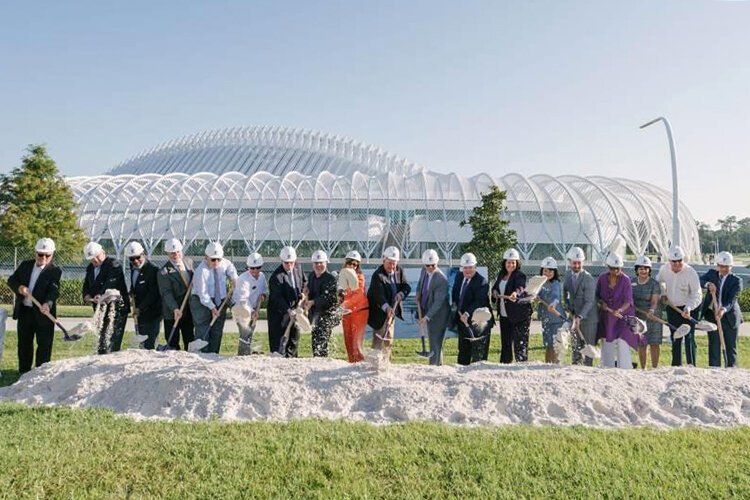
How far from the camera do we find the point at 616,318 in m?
8.47

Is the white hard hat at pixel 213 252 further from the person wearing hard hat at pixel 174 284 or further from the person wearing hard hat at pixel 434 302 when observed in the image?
the person wearing hard hat at pixel 434 302

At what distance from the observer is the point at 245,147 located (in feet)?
182

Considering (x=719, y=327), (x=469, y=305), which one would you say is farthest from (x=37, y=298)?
(x=719, y=327)

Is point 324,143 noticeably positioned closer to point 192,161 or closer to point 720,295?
point 192,161

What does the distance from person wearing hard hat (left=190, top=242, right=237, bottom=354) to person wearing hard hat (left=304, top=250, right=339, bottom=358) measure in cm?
116

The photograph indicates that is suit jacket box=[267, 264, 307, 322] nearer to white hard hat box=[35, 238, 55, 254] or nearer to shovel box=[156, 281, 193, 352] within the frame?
shovel box=[156, 281, 193, 352]

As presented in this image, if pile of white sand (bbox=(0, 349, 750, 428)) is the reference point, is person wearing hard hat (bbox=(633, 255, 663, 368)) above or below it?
above

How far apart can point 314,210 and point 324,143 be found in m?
25.1

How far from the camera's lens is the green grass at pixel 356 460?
4.05 m

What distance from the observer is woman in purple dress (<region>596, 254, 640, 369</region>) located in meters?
8.40

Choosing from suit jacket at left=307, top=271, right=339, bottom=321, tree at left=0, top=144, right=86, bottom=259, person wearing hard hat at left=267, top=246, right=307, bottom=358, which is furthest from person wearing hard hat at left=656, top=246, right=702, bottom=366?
tree at left=0, top=144, right=86, bottom=259

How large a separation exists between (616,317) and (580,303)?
532mm

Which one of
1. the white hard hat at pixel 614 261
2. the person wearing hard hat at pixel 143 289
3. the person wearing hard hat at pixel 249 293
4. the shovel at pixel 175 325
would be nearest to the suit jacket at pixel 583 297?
the white hard hat at pixel 614 261

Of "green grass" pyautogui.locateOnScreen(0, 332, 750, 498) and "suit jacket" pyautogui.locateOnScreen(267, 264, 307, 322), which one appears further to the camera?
"suit jacket" pyautogui.locateOnScreen(267, 264, 307, 322)
